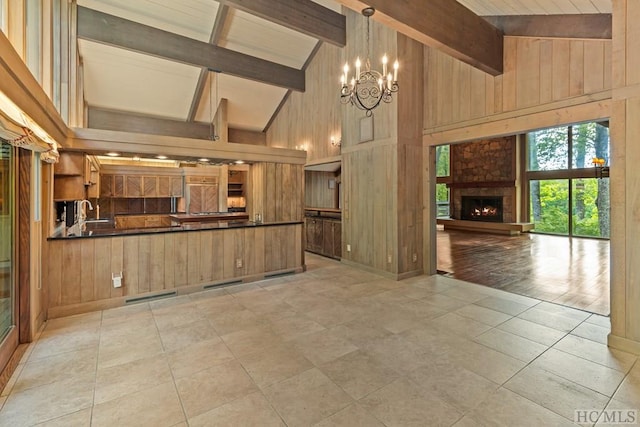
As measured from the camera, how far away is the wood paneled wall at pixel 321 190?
9.31m

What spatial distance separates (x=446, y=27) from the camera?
10.6ft

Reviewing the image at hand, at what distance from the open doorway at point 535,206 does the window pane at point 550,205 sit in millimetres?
26

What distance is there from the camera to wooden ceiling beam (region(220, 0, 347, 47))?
530 centimetres

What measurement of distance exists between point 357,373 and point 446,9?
3.73 meters

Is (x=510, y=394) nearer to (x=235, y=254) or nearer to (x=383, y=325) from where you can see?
(x=383, y=325)

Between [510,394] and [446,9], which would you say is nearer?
[510,394]

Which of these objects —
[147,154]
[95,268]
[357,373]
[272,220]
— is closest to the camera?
[357,373]

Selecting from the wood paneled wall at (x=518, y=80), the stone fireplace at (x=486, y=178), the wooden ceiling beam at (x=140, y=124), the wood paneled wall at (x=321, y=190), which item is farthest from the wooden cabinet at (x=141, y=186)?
the stone fireplace at (x=486, y=178)

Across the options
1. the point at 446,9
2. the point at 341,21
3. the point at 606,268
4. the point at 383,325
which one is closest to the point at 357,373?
the point at 383,325

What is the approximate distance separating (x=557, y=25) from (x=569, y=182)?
8.05m

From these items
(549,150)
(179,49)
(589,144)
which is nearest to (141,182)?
(179,49)

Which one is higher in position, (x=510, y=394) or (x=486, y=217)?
(x=486, y=217)

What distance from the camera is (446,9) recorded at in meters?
3.22

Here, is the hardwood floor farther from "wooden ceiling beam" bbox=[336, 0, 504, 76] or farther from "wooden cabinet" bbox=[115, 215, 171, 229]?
"wooden cabinet" bbox=[115, 215, 171, 229]
